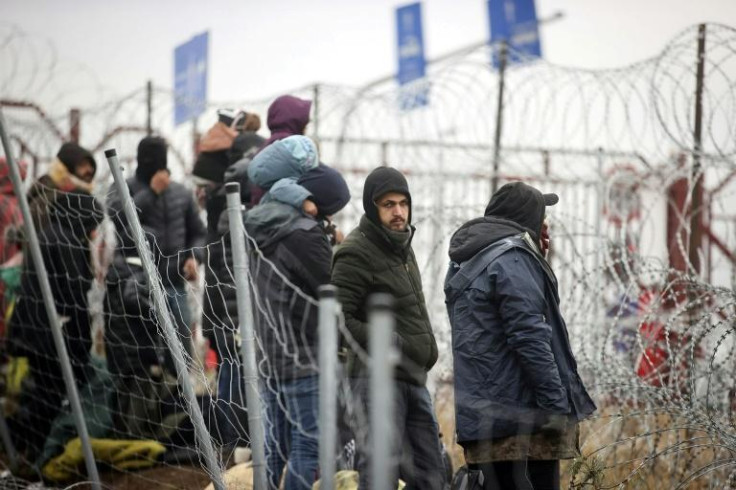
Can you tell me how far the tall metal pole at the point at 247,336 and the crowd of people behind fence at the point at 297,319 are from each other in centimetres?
13

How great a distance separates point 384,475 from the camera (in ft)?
7.84

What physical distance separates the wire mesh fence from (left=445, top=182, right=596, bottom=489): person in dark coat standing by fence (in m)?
0.17

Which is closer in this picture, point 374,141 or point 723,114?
point 723,114

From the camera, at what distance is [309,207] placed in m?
4.62

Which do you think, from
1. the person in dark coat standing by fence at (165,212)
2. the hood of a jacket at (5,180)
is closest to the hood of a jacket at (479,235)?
the person in dark coat standing by fence at (165,212)

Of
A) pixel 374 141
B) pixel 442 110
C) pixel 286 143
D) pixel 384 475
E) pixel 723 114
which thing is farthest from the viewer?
pixel 374 141

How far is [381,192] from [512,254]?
0.66 metres

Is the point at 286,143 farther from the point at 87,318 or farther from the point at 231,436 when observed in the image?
the point at 87,318

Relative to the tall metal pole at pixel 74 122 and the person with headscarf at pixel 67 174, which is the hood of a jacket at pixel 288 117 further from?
the tall metal pole at pixel 74 122

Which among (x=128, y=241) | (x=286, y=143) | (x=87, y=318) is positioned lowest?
(x=87, y=318)

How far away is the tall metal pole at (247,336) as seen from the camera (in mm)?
3635

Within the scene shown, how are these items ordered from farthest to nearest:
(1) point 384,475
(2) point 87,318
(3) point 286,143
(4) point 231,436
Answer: (2) point 87,318, (4) point 231,436, (3) point 286,143, (1) point 384,475

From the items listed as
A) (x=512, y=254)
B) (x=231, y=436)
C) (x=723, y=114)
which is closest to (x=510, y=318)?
(x=512, y=254)

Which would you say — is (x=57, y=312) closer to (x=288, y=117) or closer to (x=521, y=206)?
(x=288, y=117)
